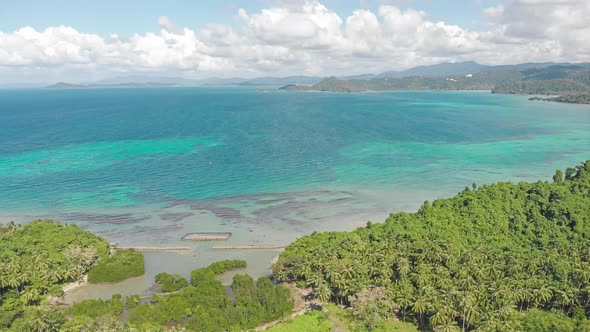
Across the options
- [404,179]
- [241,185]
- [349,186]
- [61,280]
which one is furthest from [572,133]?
[61,280]

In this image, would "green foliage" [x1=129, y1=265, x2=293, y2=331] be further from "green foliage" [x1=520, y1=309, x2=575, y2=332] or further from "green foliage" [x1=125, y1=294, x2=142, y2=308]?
"green foliage" [x1=520, y1=309, x2=575, y2=332]

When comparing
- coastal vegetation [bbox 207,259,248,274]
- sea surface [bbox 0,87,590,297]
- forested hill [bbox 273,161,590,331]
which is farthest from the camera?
sea surface [bbox 0,87,590,297]

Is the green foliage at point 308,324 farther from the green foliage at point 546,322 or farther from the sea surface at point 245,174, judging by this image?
the green foliage at point 546,322

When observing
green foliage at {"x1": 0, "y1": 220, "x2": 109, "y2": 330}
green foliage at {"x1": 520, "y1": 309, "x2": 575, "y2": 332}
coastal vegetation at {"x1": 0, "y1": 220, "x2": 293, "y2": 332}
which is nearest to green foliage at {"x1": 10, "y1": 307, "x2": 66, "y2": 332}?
coastal vegetation at {"x1": 0, "y1": 220, "x2": 293, "y2": 332}

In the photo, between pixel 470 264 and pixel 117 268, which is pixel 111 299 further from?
pixel 470 264

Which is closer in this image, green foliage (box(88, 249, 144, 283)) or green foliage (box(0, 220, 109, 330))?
green foliage (box(0, 220, 109, 330))

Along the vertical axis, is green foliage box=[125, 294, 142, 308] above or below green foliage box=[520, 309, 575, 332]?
below

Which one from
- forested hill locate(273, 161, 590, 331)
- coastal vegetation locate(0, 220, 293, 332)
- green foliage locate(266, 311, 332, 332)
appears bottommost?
green foliage locate(266, 311, 332, 332)
